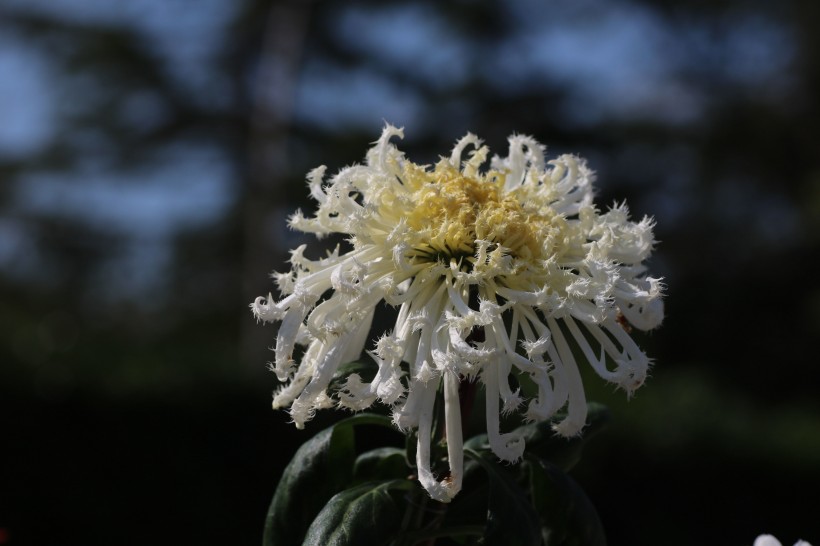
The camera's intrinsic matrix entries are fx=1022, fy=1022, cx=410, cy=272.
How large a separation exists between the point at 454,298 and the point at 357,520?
0.41 m

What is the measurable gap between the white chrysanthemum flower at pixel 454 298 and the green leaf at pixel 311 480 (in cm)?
12

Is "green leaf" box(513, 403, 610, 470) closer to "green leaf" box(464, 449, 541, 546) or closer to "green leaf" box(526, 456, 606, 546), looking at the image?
"green leaf" box(526, 456, 606, 546)

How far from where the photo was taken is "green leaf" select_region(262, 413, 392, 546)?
1.89 metres

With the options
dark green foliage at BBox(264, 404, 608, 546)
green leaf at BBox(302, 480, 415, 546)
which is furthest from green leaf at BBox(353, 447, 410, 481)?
green leaf at BBox(302, 480, 415, 546)

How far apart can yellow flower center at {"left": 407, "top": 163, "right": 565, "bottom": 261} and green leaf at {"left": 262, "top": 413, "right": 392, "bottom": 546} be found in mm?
356

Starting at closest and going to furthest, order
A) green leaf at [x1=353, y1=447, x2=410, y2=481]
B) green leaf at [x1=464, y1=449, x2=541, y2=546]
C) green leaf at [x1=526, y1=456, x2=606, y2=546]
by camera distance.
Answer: green leaf at [x1=464, y1=449, x2=541, y2=546] → green leaf at [x1=526, y1=456, x2=606, y2=546] → green leaf at [x1=353, y1=447, x2=410, y2=481]

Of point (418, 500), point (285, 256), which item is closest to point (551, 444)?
point (418, 500)

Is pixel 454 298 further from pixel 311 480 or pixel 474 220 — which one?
pixel 311 480

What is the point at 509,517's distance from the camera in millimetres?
1668

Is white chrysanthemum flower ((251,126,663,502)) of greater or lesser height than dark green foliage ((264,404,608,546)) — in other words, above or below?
above

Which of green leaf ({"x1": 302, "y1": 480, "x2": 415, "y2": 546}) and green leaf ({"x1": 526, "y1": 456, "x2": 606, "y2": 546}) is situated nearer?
green leaf ({"x1": 302, "y1": 480, "x2": 415, "y2": 546})

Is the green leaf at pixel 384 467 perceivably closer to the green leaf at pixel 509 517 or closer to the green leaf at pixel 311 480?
the green leaf at pixel 311 480

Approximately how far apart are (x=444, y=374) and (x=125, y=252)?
1910cm

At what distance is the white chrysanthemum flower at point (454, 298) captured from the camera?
5.55ft
